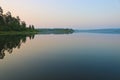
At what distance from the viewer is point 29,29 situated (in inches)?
5974

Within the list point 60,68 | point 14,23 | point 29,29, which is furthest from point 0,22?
point 60,68

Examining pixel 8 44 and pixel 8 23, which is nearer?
pixel 8 44

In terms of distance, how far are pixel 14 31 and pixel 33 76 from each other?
106156 mm

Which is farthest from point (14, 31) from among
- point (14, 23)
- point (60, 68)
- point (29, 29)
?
point (60, 68)

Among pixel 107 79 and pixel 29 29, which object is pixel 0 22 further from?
pixel 107 79

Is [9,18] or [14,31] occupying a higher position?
[9,18]

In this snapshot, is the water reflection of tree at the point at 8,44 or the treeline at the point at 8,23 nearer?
the water reflection of tree at the point at 8,44

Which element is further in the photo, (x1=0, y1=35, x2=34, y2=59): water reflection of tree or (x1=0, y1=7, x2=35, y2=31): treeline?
(x1=0, y1=7, x2=35, y2=31): treeline

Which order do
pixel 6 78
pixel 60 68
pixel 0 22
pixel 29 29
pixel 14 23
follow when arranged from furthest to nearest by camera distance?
1. pixel 29 29
2. pixel 14 23
3. pixel 0 22
4. pixel 60 68
5. pixel 6 78

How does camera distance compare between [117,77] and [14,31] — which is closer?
[117,77]

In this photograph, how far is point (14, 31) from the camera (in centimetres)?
12044

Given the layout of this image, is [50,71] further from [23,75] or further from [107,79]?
[107,79]

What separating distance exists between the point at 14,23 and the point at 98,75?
10852 cm

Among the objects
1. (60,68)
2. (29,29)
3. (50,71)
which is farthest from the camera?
(29,29)
